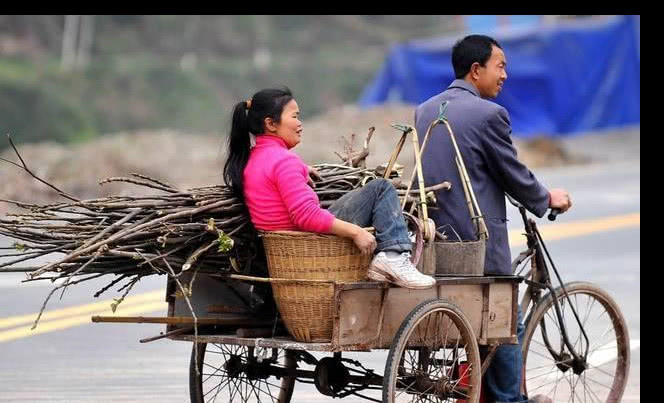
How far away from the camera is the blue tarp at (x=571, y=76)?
2808cm

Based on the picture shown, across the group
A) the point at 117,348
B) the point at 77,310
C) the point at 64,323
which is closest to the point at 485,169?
the point at 117,348

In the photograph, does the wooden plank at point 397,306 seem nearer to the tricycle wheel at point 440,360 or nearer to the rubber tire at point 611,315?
the tricycle wheel at point 440,360

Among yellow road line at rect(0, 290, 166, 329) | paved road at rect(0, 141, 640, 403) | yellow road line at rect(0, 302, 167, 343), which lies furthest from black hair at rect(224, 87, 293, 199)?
yellow road line at rect(0, 290, 166, 329)

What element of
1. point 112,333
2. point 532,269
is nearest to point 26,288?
point 112,333

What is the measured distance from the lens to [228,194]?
20.7ft

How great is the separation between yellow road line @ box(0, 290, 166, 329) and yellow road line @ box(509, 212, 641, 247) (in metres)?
4.84

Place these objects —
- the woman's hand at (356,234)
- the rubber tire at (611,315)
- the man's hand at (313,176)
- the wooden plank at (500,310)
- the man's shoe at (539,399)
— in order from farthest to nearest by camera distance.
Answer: the rubber tire at (611,315) → the man's shoe at (539,399) → the wooden plank at (500,310) → the man's hand at (313,176) → the woman's hand at (356,234)

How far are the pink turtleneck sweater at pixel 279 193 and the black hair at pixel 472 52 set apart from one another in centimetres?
103

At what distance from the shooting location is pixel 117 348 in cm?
1008

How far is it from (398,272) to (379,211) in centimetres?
28

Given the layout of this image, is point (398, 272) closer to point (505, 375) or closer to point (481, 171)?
point (481, 171)

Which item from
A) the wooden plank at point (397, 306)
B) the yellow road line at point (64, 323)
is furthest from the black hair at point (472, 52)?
the yellow road line at point (64, 323)

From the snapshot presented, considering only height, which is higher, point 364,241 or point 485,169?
point 485,169
